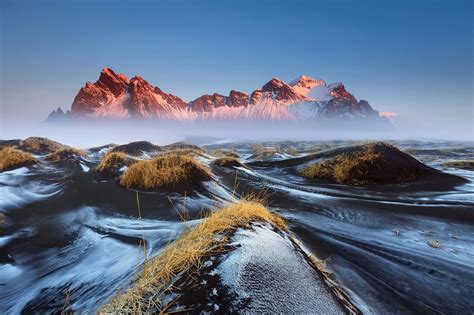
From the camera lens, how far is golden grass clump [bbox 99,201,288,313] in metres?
2.14

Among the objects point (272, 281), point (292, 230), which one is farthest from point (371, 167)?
point (272, 281)

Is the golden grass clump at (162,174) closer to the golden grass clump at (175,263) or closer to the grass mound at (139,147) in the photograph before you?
the golden grass clump at (175,263)

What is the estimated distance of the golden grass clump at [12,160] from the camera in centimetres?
1482

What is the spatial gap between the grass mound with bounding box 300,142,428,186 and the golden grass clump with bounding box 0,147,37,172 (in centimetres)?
1653

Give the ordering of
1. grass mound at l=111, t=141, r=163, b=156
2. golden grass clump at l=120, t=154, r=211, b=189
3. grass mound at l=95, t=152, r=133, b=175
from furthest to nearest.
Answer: grass mound at l=111, t=141, r=163, b=156 < grass mound at l=95, t=152, r=133, b=175 < golden grass clump at l=120, t=154, r=211, b=189

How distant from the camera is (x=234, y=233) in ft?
10.7

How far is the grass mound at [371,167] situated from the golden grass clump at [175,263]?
9639 millimetres

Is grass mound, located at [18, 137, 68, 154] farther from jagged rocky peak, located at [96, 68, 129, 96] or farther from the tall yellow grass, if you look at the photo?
jagged rocky peak, located at [96, 68, 129, 96]

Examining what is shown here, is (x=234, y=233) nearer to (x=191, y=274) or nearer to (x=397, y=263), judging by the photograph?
(x=191, y=274)

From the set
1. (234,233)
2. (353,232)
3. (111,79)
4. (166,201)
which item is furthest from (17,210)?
(111,79)

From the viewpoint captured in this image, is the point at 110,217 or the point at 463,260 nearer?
the point at 463,260

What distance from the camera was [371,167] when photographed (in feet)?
39.8

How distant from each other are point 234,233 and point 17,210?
8275mm

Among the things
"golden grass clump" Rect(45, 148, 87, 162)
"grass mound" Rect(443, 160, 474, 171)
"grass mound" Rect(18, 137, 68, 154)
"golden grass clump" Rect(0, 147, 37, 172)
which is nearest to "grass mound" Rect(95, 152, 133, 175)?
"golden grass clump" Rect(0, 147, 37, 172)
